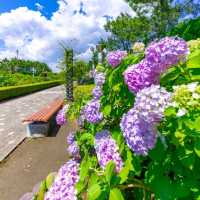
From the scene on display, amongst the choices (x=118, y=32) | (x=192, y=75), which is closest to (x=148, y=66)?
(x=192, y=75)

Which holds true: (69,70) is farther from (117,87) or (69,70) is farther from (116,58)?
(117,87)

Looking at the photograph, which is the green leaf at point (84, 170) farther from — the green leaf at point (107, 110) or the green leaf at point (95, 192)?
the green leaf at point (107, 110)

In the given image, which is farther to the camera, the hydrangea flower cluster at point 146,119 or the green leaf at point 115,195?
the green leaf at point 115,195

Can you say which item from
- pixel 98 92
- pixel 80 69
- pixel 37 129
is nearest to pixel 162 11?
pixel 80 69

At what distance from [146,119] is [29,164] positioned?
6243 millimetres

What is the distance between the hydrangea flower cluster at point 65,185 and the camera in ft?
5.08

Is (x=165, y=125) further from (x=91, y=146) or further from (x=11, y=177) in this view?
(x=11, y=177)

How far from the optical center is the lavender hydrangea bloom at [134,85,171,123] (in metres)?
1.17

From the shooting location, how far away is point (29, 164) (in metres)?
7.16

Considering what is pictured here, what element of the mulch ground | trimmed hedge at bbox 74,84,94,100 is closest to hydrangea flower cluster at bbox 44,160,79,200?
trimmed hedge at bbox 74,84,94,100

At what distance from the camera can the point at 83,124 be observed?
3303 millimetres

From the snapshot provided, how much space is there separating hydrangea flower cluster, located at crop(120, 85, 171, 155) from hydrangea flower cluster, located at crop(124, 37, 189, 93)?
28cm

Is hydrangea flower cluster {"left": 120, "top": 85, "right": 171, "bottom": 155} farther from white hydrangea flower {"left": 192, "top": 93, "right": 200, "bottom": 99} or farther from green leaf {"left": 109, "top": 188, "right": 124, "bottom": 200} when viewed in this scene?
green leaf {"left": 109, "top": 188, "right": 124, "bottom": 200}

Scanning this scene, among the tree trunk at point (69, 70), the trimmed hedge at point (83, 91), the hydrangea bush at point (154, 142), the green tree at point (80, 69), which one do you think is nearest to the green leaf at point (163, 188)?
the hydrangea bush at point (154, 142)
